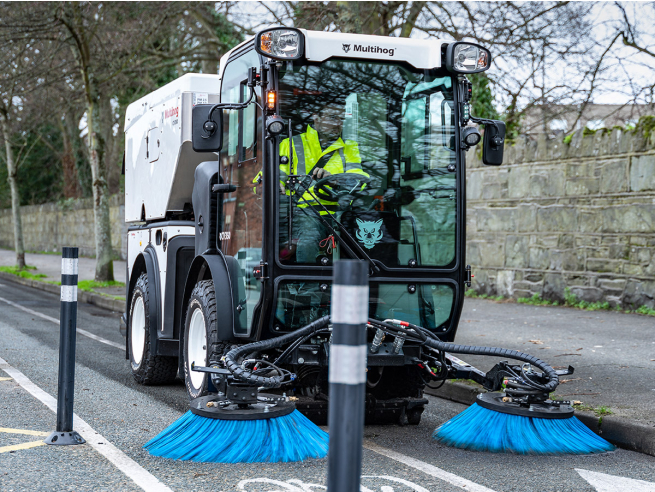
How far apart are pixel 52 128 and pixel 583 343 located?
38.2 meters

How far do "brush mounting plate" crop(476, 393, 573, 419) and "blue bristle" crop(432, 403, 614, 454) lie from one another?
0.10 feet

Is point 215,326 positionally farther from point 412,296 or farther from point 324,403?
point 412,296

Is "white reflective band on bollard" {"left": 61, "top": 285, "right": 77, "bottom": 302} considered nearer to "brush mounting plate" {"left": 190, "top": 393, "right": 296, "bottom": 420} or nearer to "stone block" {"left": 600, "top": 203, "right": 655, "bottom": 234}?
"brush mounting plate" {"left": 190, "top": 393, "right": 296, "bottom": 420}

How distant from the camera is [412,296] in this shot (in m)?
5.64

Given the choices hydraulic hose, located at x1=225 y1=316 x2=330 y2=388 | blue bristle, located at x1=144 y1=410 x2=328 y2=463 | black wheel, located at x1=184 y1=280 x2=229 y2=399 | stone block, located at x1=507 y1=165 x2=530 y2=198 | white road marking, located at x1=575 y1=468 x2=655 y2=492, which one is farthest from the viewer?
stone block, located at x1=507 y1=165 x2=530 y2=198

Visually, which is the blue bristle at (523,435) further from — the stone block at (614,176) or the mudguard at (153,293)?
the stone block at (614,176)

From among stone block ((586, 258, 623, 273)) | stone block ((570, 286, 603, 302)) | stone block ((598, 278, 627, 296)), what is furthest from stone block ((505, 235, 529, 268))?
stone block ((598, 278, 627, 296))

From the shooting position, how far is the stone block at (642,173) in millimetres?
11234

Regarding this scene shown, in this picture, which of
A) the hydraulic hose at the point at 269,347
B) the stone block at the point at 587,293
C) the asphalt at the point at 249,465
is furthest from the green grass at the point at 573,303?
the hydraulic hose at the point at 269,347

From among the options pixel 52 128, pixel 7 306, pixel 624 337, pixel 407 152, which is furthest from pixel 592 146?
pixel 52 128

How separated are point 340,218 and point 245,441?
1615mm

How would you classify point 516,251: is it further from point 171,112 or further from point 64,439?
point 64,439

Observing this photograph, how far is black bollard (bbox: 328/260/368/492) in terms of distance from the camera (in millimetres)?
2795

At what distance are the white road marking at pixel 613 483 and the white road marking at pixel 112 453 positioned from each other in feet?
7.61
